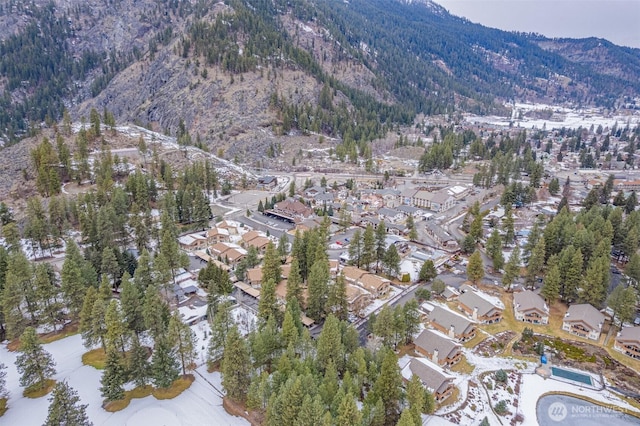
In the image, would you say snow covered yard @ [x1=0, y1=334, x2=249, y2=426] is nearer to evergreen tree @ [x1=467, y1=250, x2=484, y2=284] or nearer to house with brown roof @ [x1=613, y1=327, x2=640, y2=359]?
evergreen tree @ [x1=467, y1=250, x2=484, y2=284]

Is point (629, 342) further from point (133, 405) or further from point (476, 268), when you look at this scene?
point (133, 405)

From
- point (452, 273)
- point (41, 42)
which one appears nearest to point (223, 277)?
point (452, 273)

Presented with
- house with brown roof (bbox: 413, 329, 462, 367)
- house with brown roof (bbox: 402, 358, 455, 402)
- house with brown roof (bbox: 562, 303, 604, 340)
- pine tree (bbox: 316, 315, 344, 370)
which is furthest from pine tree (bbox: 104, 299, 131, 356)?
house with brown roof (bbox: 562, 303, 604, 340)

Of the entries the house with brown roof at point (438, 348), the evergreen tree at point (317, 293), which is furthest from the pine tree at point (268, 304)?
the house with brown roof at point (438, 348)

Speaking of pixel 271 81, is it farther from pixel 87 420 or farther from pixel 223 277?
pixel 87 420

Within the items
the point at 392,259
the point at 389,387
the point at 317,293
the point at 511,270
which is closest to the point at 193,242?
the point at 317,293

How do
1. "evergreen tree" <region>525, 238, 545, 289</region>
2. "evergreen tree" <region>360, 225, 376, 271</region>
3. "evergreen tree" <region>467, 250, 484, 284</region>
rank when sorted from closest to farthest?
"evergreen tree" <region>525, 238, 545, 289</region> < "evergreen tree" <region>467, 250, 484, 284</region> < "evergreen tree" <region>360, 225, 376, 271</region>

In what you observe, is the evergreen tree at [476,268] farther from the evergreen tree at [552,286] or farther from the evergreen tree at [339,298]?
the evergreen tree at [339,298]
